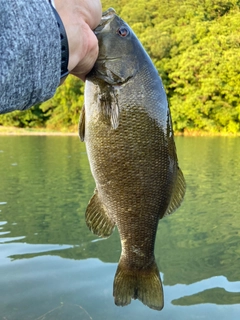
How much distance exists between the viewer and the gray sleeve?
3.35 feet

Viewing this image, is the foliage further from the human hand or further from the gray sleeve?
the gray sleeve

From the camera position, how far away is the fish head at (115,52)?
192 centimetres

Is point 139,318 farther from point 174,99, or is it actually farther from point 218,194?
point 174,99

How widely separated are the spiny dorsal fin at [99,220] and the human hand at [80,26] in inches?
33.2

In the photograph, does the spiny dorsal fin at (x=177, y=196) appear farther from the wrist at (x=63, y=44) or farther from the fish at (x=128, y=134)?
the wrist at (x=63, y=44)

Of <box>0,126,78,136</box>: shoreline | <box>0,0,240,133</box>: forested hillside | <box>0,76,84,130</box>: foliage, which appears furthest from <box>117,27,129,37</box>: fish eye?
<box>0,76,84,130</box>: foliage

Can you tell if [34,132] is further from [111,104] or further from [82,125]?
[111,104]

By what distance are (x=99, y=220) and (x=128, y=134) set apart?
53cm

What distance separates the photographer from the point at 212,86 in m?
40.6

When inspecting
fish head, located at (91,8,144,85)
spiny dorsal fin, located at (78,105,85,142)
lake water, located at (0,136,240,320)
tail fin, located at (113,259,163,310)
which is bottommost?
lake water, located at (0,136,240,320)

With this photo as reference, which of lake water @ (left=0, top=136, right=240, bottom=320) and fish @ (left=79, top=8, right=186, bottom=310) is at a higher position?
fish @ (left=79, top=8, right=186, bottom=310)

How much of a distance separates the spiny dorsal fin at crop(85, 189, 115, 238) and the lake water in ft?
10.2

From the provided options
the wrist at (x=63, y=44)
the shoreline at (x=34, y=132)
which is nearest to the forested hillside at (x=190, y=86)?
the shoreline at (x=34, y=132)

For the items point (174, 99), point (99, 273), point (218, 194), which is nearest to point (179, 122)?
point (174, 99)
